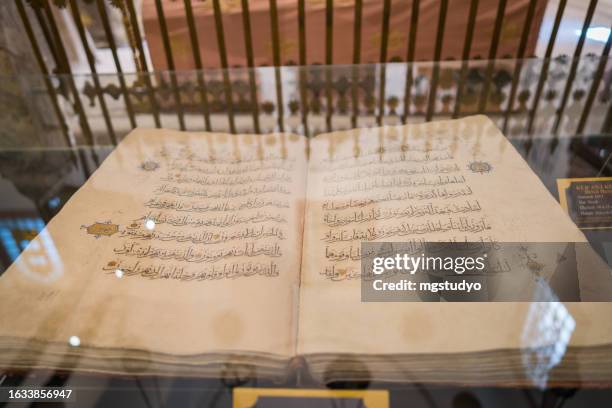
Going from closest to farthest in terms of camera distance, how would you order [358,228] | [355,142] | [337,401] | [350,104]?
[337,401] < [358,228] < [355,142] < [350,104]

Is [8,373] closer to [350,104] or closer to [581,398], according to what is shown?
[581,398]

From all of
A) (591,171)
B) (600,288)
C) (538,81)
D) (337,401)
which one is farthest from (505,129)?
(337,401)

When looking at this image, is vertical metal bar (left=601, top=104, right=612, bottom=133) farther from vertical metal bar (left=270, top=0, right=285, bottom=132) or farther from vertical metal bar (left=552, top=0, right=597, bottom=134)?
vertical metal bar (left=270, top=0, right=285, bottom=132)

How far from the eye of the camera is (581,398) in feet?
1.56

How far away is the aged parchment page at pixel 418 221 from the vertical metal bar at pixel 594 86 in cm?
24

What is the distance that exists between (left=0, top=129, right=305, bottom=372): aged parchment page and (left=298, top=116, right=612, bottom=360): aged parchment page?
45mm

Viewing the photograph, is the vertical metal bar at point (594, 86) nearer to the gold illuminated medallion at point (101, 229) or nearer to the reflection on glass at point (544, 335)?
the reflection on glass at point (544, 335)

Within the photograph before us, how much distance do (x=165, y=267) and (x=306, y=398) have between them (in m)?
0.28

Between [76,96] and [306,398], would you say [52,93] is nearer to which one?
[76,96]

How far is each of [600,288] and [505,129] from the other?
496 millimetres

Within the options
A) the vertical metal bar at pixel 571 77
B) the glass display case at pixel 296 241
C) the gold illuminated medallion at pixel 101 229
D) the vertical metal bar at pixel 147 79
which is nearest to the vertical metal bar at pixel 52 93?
the glass display case at pixel 296 241

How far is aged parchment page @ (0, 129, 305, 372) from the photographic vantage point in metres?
0.51

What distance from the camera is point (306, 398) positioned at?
449mm

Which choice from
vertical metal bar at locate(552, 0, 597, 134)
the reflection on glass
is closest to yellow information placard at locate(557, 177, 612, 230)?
the reflection on glass
